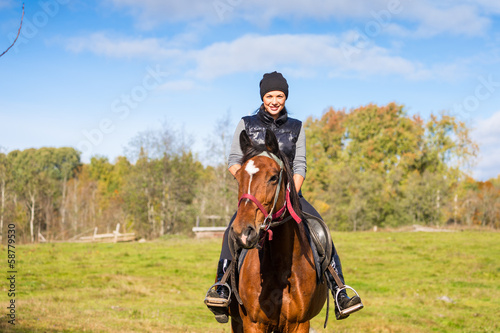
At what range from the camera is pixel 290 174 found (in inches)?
184

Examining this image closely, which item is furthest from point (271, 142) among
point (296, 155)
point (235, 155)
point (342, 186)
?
point (342, 186)

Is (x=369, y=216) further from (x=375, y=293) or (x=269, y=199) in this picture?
(x=269, y=199)

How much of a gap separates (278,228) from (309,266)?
0.67 m

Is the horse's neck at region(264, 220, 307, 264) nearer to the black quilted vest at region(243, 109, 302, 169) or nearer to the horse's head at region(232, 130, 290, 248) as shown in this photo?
the horse's head at region(232, 130, 290, 248)

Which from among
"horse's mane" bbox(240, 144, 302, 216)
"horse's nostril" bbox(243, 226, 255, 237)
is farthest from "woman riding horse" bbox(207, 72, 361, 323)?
"horse's nostril" bbox(243, 226, 255, 237)

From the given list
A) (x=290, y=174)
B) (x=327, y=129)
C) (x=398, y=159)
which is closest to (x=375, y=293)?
(x=290, y=174)

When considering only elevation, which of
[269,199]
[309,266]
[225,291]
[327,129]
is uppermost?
[327,129]

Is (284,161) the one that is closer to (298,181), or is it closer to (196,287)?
(298,181)

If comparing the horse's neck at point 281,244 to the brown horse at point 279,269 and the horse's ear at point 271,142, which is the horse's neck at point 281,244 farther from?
the horse's ear at point 271,142

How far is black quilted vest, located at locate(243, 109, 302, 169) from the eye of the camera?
218 inches

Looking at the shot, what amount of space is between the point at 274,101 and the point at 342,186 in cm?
4999

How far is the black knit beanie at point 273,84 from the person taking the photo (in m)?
5.66

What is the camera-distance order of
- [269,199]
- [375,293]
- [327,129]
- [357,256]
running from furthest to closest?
[327,129] → [357,256] → [375,293] → [269,199]

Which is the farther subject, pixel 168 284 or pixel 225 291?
pixel 168 284
